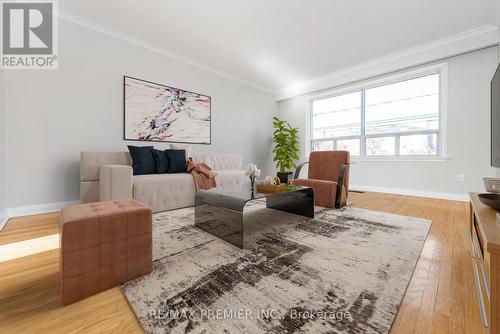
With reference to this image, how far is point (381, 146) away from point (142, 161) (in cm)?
456

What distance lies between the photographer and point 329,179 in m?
3.15

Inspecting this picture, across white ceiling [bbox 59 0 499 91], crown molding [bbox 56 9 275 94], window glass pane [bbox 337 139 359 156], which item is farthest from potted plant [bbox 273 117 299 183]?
white ceiling [bbox 59 0 499 91]

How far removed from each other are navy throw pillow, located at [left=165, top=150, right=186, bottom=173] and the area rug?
4.37 feet

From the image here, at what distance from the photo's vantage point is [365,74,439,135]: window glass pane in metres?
3.79

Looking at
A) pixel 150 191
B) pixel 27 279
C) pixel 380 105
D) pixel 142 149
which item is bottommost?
pixel 27 279

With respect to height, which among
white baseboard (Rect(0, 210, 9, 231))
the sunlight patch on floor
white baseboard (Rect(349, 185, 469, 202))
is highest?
white baseboard (Rect(349, 185, 469, 202))

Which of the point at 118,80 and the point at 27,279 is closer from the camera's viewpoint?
the point at 27,279

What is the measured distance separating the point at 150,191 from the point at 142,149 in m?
0.80

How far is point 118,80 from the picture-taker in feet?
10.6

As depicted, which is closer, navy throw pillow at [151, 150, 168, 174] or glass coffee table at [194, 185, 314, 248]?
glass coffee table at [194, 185, 314, 248]

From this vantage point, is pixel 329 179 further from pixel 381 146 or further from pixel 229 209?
pixel 381 146

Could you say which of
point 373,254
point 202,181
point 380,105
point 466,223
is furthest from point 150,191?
point 380,105

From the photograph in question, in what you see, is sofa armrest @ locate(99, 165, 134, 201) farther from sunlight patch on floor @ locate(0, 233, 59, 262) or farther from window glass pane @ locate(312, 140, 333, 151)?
window glass pane @ locate(312, 140, 333, 151)

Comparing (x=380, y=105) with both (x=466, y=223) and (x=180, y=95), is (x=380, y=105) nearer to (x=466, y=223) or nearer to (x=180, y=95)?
(x=466, y=223)
